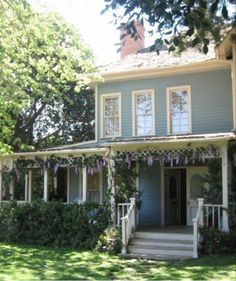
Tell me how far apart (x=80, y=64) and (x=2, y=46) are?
3.67 metres

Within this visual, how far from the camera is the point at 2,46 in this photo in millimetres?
14586

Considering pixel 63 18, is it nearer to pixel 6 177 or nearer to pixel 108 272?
pixel 6 177

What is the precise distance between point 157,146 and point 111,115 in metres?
4.45

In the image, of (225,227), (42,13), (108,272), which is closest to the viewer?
(108,272)

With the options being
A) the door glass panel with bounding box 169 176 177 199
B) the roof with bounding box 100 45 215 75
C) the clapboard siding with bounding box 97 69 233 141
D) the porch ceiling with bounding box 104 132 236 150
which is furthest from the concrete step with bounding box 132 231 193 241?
the roof with bounding box 100 45 215 75

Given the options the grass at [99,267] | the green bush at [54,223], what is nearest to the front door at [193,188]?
the green bush at [54,223]

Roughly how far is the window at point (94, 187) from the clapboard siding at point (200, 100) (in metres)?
2.50

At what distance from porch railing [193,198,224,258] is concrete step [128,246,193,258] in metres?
0.43

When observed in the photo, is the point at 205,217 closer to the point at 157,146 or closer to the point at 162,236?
the point at 162,236

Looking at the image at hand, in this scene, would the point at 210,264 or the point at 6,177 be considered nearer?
the point at 210,264

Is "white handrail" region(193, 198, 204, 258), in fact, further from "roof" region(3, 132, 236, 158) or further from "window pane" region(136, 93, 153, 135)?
"window pane" region(136, 93, 153, 135)

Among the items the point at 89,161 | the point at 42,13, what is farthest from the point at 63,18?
the point at 89,161

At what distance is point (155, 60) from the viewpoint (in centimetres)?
1950

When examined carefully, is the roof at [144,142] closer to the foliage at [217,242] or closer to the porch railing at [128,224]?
the porch railing at [128,224]
